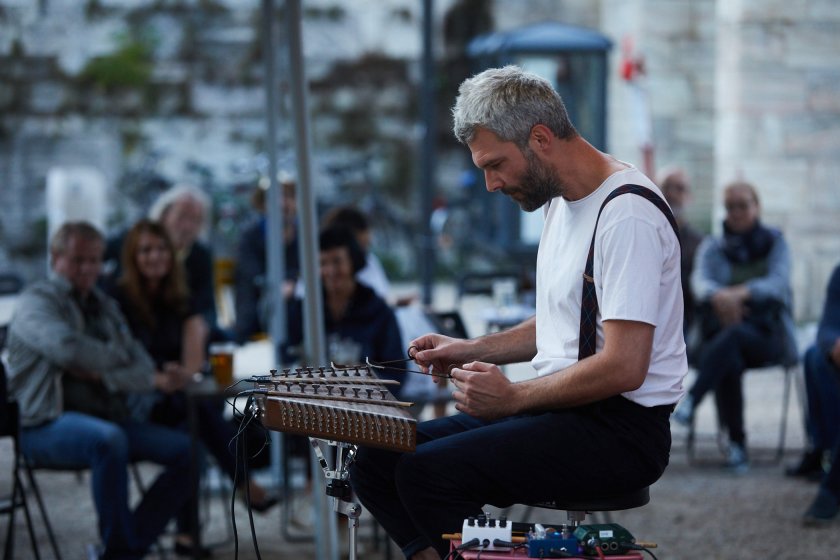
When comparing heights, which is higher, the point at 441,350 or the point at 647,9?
the point at 647,9

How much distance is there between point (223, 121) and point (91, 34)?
181cm

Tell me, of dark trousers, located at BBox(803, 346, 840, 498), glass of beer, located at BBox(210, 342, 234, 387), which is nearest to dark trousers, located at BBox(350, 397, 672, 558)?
glass of beer, located at BBox(210, 342, 234, 387)

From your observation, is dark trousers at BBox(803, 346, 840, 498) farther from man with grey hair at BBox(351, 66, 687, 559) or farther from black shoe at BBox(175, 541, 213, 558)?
man with grey hair at BBox(351, 66, 687, 559)

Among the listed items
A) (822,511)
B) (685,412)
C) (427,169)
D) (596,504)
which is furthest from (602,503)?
(427,169)

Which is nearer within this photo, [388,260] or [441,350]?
[441,350]

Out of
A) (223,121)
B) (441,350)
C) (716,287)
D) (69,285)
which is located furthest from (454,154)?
(441,350)

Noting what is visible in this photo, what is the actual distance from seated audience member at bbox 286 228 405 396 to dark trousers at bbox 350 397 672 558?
94.4 inches

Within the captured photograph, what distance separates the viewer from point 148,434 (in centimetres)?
523

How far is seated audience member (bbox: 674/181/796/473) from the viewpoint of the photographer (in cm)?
701

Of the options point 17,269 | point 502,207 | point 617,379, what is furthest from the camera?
point 17,269

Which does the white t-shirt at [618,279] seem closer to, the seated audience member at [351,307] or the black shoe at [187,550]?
the seated audience member at [351,307]

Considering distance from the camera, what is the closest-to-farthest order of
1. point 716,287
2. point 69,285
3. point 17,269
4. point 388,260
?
1. point 69,285
2. point 716,287
3. point 17,269
4. point 388,260

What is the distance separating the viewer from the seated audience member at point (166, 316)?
5.66 meters

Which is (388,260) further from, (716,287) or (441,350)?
(441,350)
